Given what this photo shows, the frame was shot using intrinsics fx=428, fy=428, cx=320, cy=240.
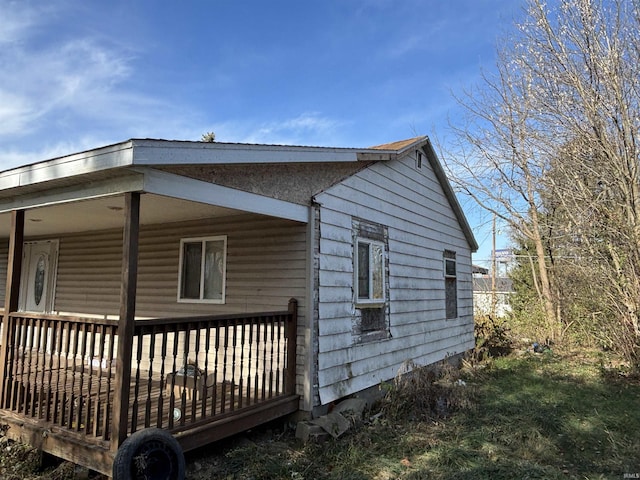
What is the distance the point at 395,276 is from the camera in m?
7.28

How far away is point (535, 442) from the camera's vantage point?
4742 millimetres

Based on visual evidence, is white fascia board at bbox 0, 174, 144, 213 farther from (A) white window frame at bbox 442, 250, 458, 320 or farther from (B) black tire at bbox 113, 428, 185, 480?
(A) white window frame at bbox 442, 250, 458, 320

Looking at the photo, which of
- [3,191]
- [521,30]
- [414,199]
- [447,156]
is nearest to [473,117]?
[447,156]

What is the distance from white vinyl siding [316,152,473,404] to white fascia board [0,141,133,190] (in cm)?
264

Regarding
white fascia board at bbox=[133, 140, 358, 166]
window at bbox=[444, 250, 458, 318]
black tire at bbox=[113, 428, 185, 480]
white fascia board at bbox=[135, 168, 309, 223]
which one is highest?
white fascia board at bbox=[133, 140, 358, 166]

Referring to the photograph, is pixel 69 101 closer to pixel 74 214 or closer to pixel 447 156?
pixel 74 214

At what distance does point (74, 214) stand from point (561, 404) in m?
7.60

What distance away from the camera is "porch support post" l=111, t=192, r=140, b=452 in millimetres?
3275

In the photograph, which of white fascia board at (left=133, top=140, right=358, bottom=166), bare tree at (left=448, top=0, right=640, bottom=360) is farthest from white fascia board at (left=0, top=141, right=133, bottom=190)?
bare tree at (left=448, top=0, right=640, bottom=360)

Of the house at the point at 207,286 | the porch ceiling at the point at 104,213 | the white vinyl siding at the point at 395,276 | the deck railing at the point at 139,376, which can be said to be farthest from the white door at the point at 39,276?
the white vinyl siding at the point at 395,276

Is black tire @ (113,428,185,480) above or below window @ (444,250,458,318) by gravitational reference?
below

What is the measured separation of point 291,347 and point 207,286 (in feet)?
5.89

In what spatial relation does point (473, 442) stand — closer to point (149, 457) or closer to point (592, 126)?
point (149, 457)

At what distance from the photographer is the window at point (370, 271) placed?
20.9 ft
